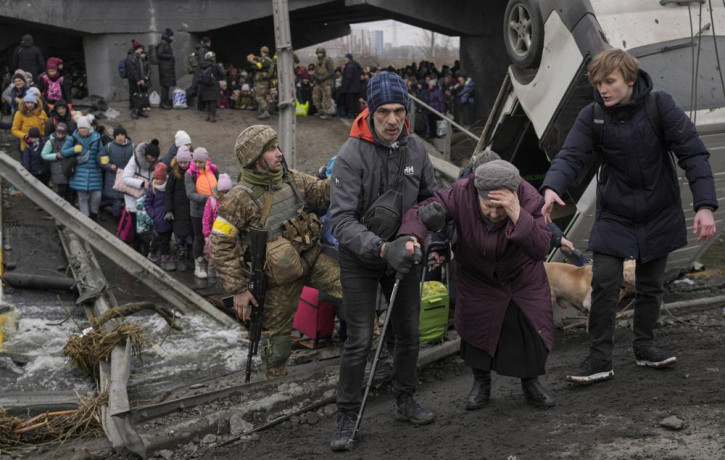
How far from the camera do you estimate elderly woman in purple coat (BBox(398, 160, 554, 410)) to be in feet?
14.5

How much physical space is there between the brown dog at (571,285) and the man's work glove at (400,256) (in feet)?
9.06

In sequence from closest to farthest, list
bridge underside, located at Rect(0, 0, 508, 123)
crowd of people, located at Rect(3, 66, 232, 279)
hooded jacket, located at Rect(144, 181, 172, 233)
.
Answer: crowd of people, located at Rect(3, 66, 232, 279) → hooded jacket, located at Rect(144, 181, 172, 233) → bridge underside, located at Rect(0, 0, 508, 123)

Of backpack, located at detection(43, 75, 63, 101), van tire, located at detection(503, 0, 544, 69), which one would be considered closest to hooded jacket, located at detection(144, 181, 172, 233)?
van tire, located at detection(503, 0, 544, 69)

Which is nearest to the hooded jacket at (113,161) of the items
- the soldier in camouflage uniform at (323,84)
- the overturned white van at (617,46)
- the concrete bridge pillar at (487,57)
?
the overturned white van at (617,46)

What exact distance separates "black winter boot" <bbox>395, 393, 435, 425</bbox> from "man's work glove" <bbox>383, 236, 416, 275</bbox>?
97 centimetres

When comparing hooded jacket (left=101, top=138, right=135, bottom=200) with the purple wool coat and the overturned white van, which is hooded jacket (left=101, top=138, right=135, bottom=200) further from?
the purple wool coat

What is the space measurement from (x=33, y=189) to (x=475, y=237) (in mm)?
7294

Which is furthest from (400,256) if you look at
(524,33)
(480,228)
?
(524,33)

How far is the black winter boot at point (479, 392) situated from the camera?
16.4 ft

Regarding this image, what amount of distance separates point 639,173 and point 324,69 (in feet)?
50.8

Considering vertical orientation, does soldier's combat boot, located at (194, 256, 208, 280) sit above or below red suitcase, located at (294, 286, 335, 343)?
below

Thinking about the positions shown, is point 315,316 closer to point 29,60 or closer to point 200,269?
point 200,269

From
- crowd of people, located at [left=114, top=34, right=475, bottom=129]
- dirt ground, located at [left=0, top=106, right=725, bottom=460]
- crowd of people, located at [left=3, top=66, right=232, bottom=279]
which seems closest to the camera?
dirt ground, located at [left=0, top=106, right=725, bottom=460]

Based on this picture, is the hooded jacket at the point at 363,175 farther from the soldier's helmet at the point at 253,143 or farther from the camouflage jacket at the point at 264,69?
the camouflage jacket at the point at 264,69
